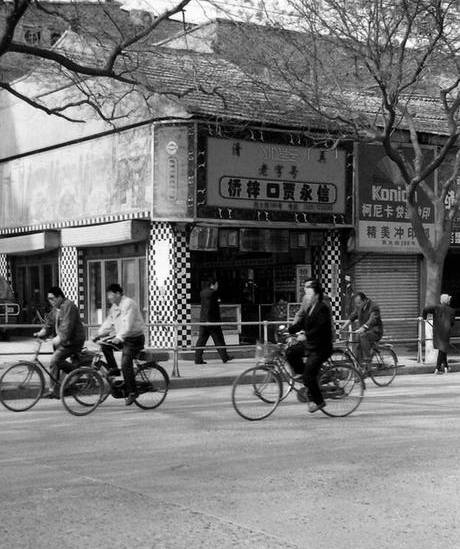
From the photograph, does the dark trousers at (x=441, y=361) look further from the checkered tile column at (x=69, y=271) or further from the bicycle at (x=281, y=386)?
the checkered tile column at (x=69, y=271)

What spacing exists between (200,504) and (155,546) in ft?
3.70

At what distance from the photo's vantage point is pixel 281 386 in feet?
35.6

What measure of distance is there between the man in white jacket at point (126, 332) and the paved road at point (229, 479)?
510 millimetres

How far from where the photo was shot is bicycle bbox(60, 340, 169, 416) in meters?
11.4

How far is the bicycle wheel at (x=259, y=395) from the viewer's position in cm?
1073

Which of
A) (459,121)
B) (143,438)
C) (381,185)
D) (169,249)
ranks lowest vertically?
(143,438)

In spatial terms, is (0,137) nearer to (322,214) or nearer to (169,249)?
(169,249)

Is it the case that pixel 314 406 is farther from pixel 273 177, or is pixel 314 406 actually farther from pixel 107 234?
pixel 107 234

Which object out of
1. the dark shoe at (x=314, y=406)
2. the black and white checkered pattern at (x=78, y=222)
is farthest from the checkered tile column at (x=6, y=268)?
the dark shoe at (x=314, y=406)

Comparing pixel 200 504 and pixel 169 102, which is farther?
pixel 169 102

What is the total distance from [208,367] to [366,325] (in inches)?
143

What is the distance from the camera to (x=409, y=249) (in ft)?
74.8

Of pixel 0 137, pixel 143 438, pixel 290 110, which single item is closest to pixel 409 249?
pixel 290 110

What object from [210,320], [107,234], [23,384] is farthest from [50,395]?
[107,234]
